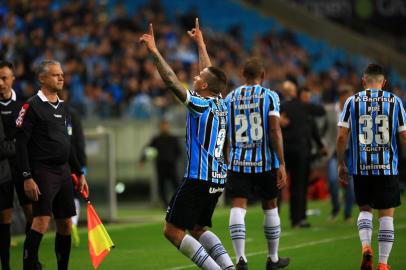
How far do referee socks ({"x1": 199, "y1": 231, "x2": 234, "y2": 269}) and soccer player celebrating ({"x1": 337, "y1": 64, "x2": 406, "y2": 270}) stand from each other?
179 cm

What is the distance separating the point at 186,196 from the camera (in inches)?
337

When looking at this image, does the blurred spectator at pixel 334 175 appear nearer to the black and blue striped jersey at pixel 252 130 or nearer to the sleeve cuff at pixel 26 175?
the black and blue striped jersey at pixel 252 130

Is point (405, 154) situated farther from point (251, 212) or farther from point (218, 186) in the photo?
point (218, 186)

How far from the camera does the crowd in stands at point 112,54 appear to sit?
77.4ft

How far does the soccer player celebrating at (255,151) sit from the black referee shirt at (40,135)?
205cm

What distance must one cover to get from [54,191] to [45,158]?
325mm

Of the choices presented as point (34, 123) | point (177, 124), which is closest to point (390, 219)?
point (34, 123)

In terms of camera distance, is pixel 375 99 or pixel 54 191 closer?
pixel 54 191

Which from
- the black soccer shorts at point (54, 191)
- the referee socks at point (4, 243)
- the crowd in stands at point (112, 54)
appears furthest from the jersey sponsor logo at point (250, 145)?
the crowd in stands at point (112, 54)

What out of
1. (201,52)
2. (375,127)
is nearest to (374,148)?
(375,127)

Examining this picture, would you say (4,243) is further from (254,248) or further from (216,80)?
(254,248)

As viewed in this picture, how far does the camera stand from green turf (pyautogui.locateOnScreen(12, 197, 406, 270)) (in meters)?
11.4

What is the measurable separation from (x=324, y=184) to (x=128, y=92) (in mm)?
5701

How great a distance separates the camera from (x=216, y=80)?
8828 millimetres
